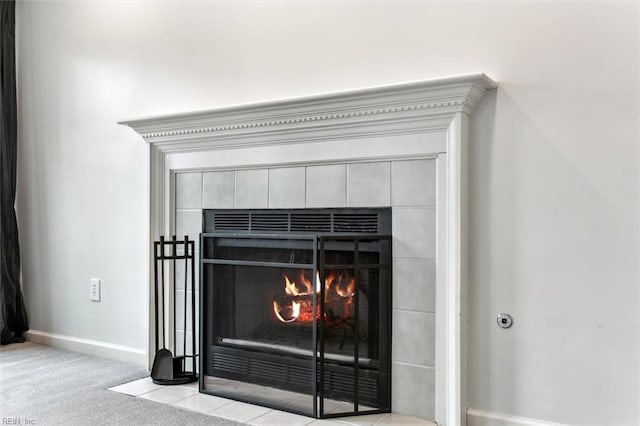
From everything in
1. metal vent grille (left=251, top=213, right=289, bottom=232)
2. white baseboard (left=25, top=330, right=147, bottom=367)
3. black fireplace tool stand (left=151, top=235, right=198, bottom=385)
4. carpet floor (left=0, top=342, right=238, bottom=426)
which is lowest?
carpet floor (left=0, top=342, right=238, bottom=426)

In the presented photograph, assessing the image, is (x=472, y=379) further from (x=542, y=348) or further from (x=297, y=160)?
(x=297, y=160)

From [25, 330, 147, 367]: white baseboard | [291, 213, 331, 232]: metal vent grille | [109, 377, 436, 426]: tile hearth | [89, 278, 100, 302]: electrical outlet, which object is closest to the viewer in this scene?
[109, 377, 436, 426]: tile hearth

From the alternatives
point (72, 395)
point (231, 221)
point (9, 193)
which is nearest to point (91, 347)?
point (72, 395)

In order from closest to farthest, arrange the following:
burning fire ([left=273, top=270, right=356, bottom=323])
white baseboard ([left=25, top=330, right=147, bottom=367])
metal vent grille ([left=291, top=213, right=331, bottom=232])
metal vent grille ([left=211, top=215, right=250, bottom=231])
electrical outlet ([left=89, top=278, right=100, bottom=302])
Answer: burning fire ([left=273, top=270, right=356, bottom=323])
metal vent grille ([left=291, top=213, right=331, bottom=232])
metal vent grille ([left=211, top=215, right=250, bottom=231])
white baseboard ([left=25, top=330, right=147, bottom=367])
electrical outlet ([left=89, top=278, right=100, bottom=302])

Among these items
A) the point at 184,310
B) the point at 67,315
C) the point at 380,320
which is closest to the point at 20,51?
the point at 67,315

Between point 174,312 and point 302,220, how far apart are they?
0.82m

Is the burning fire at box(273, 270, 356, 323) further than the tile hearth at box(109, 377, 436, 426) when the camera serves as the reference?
Yes

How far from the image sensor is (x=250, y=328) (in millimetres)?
2473

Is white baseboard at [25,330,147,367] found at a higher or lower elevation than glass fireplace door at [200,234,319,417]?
lower

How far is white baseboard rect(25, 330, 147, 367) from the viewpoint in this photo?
9.61 ft

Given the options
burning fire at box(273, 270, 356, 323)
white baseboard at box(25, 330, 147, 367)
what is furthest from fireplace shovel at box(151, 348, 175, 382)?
burning fire at box(273, 270, 356, 323)

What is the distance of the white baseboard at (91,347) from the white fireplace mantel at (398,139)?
1096mm

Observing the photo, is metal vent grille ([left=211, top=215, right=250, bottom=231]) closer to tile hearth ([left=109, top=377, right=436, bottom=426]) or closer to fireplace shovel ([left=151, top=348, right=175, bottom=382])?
fireplace shovel ([left=151, top=348, right=175, bottom=382])

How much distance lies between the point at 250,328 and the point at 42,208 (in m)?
1.73
